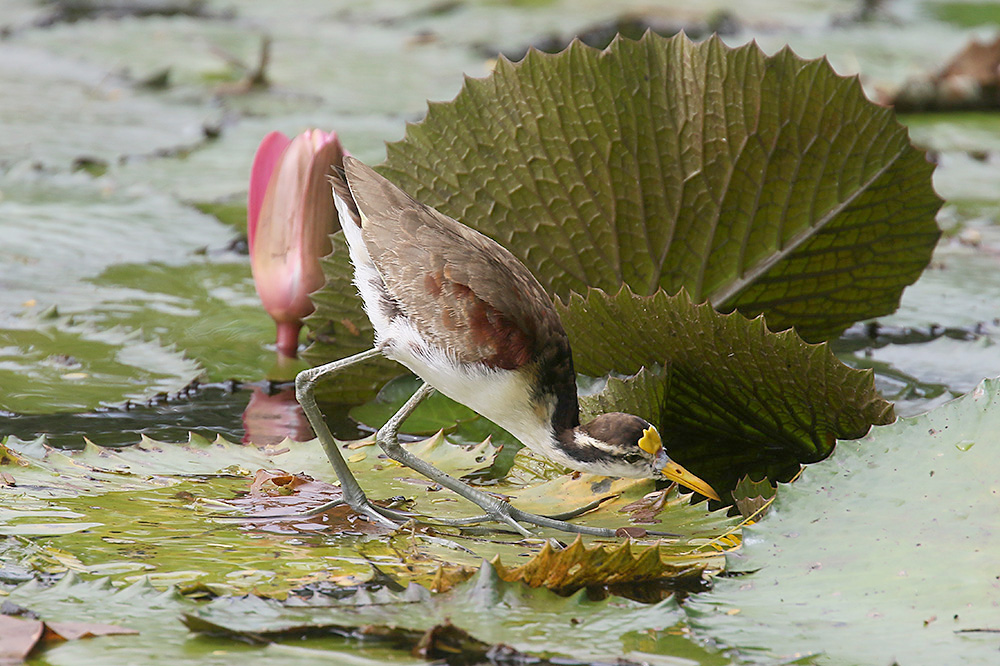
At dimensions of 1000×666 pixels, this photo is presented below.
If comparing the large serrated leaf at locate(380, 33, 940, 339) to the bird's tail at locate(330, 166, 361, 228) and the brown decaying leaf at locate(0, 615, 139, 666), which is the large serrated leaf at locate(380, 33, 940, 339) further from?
the brown decaying leaf at locate(0, 615, 139, 666)

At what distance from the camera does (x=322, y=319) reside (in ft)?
9.34

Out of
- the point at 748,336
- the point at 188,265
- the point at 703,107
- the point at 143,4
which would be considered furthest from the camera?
the point at 143,4

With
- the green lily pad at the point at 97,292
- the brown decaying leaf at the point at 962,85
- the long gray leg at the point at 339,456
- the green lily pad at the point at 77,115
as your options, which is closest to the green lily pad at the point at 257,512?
the long gray leg at the point at 339,456

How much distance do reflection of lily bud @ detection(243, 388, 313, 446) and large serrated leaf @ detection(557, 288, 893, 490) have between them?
76cm

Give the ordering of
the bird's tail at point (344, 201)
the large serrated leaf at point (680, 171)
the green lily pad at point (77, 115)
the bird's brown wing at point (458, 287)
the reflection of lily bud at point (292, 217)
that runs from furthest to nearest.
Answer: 1. the green lily pad at point (77, 115)
2. the reflection of lily bud at point (292, 217)
3. the bird's tail at point (344, 201)
4. the large serrated leaf at point (680, 171)
5. the bird's brown wing at point (458, 287)

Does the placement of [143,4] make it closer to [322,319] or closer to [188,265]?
[188,265]

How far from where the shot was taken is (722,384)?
232cm

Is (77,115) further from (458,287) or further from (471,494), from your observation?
(471,494)

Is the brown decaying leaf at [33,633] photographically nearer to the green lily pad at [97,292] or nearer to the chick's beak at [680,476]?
the chick's beak at [680,476]

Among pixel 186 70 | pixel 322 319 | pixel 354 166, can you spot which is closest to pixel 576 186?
pixel 354 166

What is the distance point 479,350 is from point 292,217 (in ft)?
3.29

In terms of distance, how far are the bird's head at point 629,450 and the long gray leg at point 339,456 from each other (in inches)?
15.4

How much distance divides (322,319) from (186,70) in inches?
158

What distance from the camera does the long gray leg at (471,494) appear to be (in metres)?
2.10
